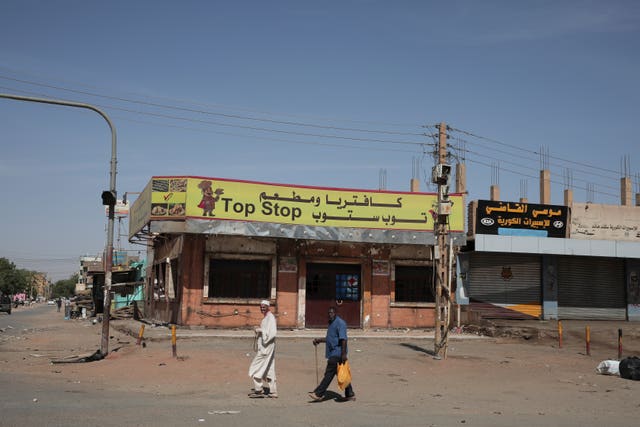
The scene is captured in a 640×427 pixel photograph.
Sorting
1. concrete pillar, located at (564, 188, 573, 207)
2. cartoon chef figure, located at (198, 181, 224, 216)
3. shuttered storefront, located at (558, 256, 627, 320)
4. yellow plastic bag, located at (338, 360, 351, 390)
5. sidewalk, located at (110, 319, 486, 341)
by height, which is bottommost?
sidewalk, located at (110, 319, 486, 341)

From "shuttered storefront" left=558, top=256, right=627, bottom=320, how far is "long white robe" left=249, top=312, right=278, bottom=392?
73.3 ft

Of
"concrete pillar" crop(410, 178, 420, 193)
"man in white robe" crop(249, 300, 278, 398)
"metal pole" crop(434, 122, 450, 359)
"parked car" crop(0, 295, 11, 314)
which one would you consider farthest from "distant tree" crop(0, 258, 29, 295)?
"man in white robe" crop(249, 300, 278, 398)

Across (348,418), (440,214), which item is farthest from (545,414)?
(440,214)

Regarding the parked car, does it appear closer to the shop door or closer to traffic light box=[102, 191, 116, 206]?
the shop door

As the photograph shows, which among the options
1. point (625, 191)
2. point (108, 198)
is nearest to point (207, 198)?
point (108, 198)

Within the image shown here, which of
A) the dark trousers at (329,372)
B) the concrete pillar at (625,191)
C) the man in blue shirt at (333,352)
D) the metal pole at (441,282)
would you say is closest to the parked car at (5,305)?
the concrete pillar at (625,191)

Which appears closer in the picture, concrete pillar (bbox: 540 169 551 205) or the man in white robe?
the man in white robe

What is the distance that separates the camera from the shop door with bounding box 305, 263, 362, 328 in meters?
26.2

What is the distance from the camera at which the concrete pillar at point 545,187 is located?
34.2 metres

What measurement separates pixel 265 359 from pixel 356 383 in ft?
10.2

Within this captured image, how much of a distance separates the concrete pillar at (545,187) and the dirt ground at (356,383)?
12225 mm

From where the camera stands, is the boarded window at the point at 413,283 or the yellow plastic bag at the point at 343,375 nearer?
the yellow plastic bag at the point at 343,375

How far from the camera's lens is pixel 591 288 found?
30.9 meters

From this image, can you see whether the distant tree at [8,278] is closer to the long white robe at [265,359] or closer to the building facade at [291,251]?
the building facade at [291,251]
